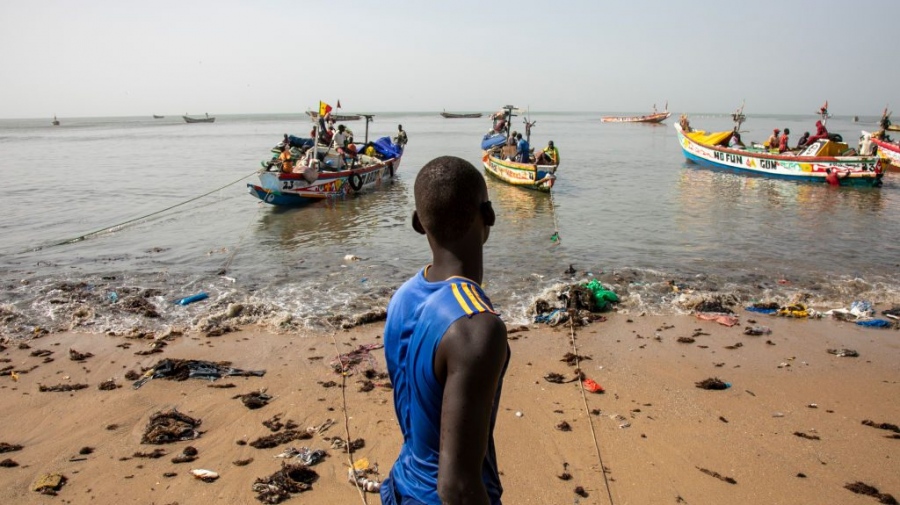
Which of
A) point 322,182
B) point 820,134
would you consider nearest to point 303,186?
point 322,182

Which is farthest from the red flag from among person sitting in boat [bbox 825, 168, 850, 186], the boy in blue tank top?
person sitting in boat [bbox 825, 168, 850, 186]

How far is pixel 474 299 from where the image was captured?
4.90 ft

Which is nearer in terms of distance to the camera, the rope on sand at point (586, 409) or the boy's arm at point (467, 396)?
the boy's arm at point (467, 396)

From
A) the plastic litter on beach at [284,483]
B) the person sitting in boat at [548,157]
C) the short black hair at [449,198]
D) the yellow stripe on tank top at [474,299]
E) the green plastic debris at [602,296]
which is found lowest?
the plastic litter on beach at [284,483]

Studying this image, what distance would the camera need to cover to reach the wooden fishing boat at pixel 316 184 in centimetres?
1703

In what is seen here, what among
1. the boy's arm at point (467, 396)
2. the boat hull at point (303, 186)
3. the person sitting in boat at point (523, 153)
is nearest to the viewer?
the boy's arm at point (467, 396)

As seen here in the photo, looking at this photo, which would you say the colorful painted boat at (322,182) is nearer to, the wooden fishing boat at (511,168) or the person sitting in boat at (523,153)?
the wooden fishing boat at (511,168)

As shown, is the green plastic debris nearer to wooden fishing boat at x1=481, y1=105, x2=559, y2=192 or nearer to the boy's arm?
the boy's arm

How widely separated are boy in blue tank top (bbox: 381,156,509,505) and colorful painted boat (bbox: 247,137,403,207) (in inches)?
639

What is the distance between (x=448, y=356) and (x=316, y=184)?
17608 mm

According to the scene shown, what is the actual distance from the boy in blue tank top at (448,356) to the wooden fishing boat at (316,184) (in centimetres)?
1623

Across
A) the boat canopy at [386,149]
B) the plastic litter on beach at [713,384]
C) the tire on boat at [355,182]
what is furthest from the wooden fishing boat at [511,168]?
the plastic litter on beach at [713,384]

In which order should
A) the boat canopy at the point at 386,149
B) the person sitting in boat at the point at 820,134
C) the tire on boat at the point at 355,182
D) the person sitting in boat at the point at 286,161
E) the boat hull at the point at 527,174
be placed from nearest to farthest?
the person sitting in boat at the point at 286,161
the tire on boat at the point at 355,182
the boat hull at the point at 527,174
the person sitting in boat at the point at 820,134
the boat canopy at the point at 386,149

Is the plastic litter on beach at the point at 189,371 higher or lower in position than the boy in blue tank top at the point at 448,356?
lower
